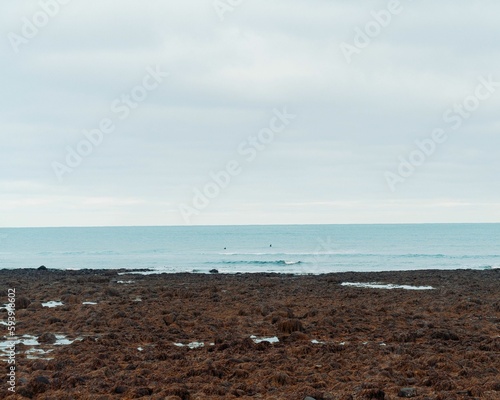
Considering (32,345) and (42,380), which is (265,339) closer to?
(32,345)

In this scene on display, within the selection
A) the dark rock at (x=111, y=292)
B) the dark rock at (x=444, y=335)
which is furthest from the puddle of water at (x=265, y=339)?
the dark rock at (x=111, y=292)

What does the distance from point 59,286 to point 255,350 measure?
18.0m

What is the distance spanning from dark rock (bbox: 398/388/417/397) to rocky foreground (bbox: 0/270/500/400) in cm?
3

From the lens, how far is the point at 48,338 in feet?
47.1

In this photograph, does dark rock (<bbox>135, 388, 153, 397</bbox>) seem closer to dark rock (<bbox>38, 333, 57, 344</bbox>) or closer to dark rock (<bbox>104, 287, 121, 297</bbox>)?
dark rock (<bbox>38, 333, 57, 344</bbox>)

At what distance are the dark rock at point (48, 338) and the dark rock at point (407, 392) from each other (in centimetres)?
847

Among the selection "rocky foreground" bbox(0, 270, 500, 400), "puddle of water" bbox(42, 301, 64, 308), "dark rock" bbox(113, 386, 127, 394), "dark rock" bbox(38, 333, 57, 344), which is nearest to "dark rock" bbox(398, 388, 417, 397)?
"rocky foreground" bbox(0, 270, 500, 400)

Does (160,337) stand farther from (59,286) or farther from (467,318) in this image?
(59,286)

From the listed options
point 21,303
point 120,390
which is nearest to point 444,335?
point 120,390

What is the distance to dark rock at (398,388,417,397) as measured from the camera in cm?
945

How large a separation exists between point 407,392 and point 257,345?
4.58 meters

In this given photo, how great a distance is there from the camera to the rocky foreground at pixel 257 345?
9.82 m

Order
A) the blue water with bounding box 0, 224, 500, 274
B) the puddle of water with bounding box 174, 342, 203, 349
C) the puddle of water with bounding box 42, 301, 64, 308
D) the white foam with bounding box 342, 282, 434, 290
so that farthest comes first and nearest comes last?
the blue water with bounding box 0, 224, 500, 274
the white foam with bounding box 342, 282, 434, 290
the puddle of water with bounding box 42, 301, 64, 308
the puddle of water with bounding box 174, 342, 203, 349

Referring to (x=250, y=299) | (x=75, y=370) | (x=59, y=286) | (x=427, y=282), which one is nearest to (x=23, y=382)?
(x=75, y=370)
